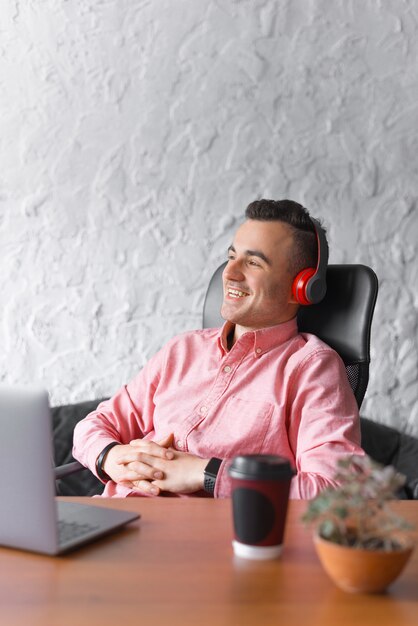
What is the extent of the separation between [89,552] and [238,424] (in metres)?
0.75

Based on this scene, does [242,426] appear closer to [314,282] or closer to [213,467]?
[213,467]

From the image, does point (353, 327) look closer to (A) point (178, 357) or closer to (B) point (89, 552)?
(A) point (178, 357)

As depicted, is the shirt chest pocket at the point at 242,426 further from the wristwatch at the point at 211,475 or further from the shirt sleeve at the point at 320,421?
the wristwatch at the point at 211,475

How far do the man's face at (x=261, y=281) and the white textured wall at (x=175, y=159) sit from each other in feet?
2.58

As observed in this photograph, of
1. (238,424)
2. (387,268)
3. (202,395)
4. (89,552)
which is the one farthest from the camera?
(387,268)

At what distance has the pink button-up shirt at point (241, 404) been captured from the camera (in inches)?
61.1

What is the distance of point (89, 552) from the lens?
940 millimetres

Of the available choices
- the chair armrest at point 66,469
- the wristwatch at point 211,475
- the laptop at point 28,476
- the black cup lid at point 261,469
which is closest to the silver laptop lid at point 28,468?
the laptop at point 28,476

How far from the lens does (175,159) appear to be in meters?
2.62

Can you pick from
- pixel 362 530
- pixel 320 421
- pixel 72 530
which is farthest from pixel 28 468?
pixel 320 421

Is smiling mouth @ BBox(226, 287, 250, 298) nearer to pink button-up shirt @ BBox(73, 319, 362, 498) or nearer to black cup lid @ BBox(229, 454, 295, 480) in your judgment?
pink button-up shirt @ BBox(73, 319, 362, 498)

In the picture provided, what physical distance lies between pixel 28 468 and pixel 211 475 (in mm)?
617

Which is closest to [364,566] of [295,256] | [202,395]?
[202,395]

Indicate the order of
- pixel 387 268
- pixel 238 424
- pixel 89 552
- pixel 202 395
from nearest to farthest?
pixel 89 552
pixel 238 424
pixel 202 395
pixel 387 268
